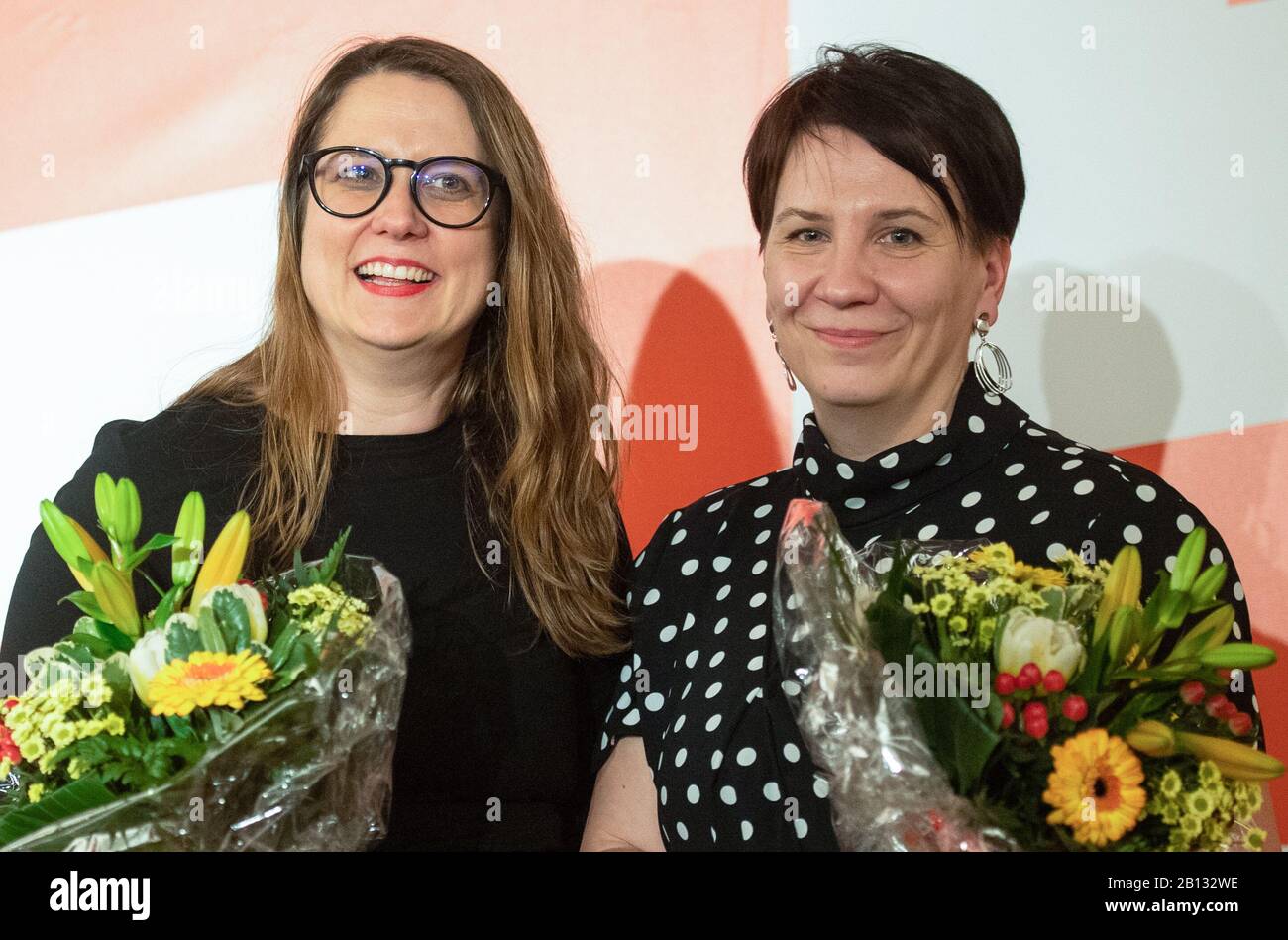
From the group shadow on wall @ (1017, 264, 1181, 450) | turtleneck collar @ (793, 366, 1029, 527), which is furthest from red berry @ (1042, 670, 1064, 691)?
shadow on wall @ (1017, 264, 1181, 450)

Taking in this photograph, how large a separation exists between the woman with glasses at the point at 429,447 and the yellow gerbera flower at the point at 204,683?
0.46 metres

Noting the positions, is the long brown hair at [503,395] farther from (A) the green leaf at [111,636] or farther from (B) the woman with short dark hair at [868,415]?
(A) the green leaf at [111,636]

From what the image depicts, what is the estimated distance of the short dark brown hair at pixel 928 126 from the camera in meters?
1.74

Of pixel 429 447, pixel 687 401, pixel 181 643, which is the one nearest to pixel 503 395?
pixel 429 447

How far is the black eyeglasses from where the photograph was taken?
1843mm

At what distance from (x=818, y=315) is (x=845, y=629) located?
0.54 metres

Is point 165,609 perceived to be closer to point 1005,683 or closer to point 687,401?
point 1005,683

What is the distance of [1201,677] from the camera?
4.31ft

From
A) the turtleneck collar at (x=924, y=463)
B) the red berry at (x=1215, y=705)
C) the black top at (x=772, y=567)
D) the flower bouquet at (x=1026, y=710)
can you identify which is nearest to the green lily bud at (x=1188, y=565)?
the flower bouquet at (x=1026, y=710)

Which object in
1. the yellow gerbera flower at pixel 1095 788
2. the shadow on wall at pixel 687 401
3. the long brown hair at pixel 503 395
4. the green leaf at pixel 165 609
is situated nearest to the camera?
the yellow gerbera flower at pixel 1095 788

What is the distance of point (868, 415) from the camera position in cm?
181

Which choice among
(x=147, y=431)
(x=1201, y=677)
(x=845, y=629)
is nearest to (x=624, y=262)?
(x=147, y=431)

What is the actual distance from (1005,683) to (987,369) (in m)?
0.70

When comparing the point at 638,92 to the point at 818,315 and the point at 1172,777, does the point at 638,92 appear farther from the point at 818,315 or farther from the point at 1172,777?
the point at 1172,777
